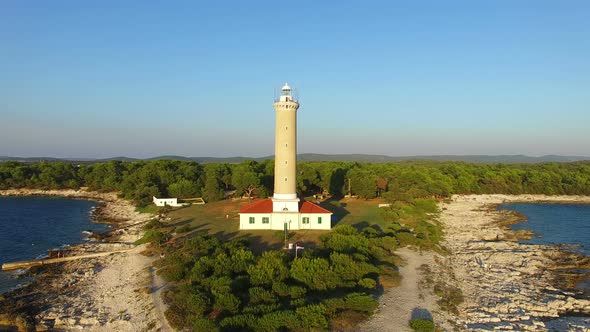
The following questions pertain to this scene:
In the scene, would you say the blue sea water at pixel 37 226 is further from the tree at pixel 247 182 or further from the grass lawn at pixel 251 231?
the tree at pixel 247 182

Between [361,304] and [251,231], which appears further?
[251,231]

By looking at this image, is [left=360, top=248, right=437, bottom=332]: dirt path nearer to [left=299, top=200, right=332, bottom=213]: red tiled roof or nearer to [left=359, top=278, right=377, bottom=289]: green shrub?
[left=359, top=278, right=377, bottom=289]: green shrub

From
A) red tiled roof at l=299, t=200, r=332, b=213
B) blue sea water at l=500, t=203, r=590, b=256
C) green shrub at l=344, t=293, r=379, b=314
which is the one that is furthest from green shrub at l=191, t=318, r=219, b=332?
blue sea water at l=500, t=203, r=590, b=256

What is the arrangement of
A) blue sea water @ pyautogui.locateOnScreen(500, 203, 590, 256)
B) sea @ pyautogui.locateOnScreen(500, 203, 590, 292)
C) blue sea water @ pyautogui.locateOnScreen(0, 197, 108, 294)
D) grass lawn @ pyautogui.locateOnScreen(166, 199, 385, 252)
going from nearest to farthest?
grass lawn @ pyautogui.locateOnScreen(166, 199, 385, 252)
blue sea water @ pyautogui.locateOnScreen(0, 197, 108, 294)
sea @ pyautogui.locateOnScreen(500, 203, 590, 292)
blue sea water @ pyautogui.locateOnScreen(500, 203, 590, 256)

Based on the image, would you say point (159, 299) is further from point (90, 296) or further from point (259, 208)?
point (259, 208)

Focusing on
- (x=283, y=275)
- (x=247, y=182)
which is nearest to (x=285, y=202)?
(x=283, y=275)
